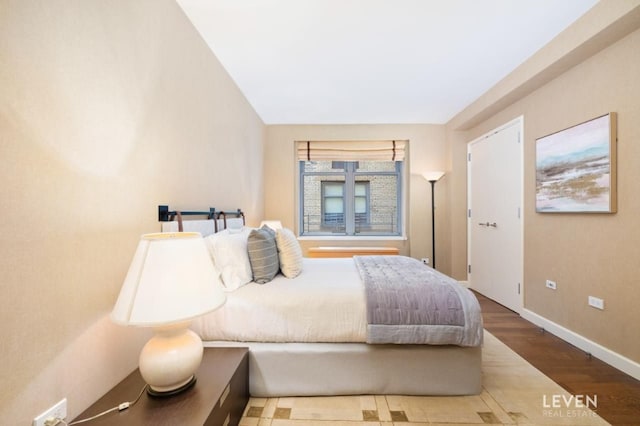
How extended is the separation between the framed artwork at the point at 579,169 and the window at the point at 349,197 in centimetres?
219

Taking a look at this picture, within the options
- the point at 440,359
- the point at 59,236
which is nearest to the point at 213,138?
the point at 59,236

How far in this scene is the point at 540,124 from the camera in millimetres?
2635

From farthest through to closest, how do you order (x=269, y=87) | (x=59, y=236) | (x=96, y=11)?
(x=269, y=87)
(x=96, y=11)
(x=59, y=236)

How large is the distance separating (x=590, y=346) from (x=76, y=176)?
11.4 feet

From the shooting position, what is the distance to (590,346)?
6.94 feet

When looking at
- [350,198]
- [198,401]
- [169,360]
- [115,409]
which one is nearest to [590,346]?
[198,401]

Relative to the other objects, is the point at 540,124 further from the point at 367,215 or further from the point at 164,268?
the point at 164,268

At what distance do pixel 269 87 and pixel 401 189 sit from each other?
2681mm

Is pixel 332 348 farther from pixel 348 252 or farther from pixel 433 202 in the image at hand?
pixel 433 202

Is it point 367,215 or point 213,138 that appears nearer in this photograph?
point 213,138

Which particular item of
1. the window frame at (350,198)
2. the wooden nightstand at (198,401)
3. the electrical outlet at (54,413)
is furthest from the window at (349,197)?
the electrical outlet at (54,413)

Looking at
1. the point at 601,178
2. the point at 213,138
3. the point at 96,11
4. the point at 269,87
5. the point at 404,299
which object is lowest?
the point at 404,299

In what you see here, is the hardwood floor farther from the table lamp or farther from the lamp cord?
the lamp cord

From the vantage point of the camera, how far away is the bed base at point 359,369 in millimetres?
1616
